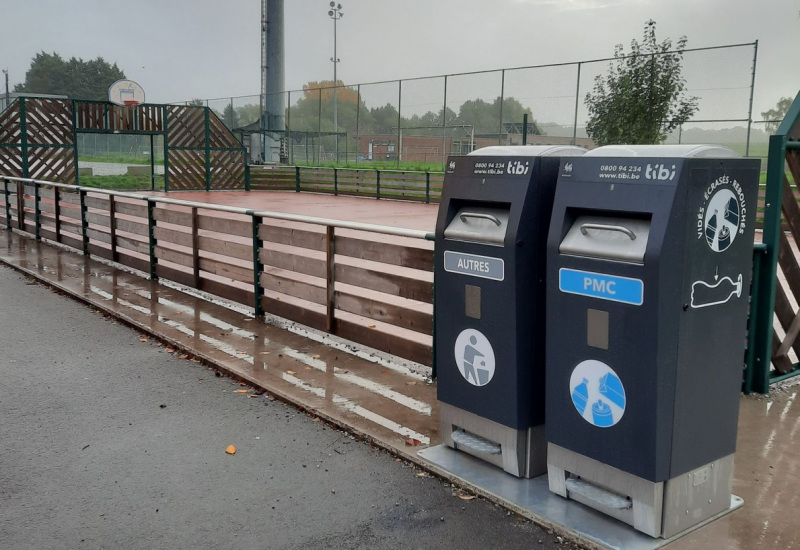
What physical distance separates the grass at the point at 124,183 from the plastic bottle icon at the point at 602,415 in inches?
1247

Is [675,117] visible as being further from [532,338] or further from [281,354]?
[532,338]

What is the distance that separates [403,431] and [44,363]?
336 cm

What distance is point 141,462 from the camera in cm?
433

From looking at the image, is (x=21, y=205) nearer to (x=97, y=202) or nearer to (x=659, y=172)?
(x=97, y=202)

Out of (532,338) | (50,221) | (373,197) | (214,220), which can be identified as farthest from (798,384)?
(373,197)

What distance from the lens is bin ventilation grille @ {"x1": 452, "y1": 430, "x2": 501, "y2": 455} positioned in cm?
403

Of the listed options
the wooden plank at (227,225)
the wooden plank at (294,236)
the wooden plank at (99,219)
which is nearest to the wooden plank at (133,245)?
the wooden plank at (99,219)

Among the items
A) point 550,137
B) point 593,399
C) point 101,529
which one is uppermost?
point 550,137

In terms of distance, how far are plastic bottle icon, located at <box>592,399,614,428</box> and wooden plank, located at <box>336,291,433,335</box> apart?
7.54ft

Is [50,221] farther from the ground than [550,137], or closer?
closer

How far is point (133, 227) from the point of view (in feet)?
33.6

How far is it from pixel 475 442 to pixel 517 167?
146 centimetres

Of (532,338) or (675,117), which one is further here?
(675,117)

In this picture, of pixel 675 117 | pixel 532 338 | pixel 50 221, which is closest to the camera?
pixel 532 338
